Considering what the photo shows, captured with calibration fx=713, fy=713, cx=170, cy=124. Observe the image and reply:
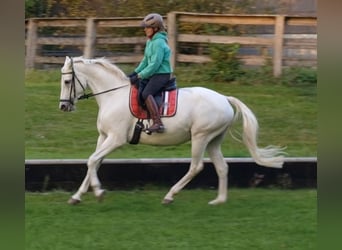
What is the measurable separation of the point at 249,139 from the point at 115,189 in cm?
174

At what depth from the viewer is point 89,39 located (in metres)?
14.5

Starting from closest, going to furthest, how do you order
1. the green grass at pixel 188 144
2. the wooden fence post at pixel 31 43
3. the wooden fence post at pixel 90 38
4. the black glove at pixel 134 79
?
the black glove at pixel 134 79 → the green grass at pixel 188 144 → the wooden fence post at pixel 90 38 → the wooden fence post at pixel 31 43

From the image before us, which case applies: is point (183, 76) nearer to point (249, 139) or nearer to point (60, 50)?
point (60, 50)

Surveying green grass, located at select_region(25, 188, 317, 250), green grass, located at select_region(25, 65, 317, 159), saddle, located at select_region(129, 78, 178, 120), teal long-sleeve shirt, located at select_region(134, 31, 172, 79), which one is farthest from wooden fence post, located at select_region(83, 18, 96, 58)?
teal long-sleeve shirt, located at select_region(134, 31, 172, 79)

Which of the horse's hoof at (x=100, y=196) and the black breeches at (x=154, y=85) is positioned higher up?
the black breeches at (x=154, y=85)

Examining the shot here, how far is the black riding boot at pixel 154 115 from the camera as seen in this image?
7.51m

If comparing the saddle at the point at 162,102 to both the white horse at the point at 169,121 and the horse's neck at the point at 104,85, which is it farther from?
the horse's neck at the point at 104,85

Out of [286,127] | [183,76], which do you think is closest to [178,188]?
[286,127]

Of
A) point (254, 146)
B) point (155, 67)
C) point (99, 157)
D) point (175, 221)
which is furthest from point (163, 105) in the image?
point (175, 221)

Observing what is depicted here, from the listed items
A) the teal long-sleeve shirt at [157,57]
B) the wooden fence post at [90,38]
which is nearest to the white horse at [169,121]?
the teal long-sleeve shirt at [157,57]

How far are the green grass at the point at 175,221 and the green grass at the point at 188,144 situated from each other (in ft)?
5.59

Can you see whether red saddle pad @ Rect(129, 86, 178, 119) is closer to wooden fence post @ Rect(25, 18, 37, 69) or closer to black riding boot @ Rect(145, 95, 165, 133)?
black riding boot @ Rect(145, 95, 165, 133)

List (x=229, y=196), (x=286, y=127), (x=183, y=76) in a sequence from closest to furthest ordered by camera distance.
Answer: (x=229, y=196) → (x=286, y=127) → (x=183, y=76)

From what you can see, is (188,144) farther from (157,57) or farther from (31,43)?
(31,43)
